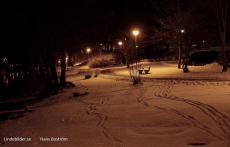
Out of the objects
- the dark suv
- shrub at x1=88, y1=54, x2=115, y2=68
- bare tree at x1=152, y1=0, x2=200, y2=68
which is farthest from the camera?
shrub at x1=88, y1=54, x2=115, y2=68

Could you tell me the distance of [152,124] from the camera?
6.37 m

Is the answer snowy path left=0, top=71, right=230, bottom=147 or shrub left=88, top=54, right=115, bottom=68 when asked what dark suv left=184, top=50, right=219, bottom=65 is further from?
snowy path left=0, top=71, right=230, bottom=147

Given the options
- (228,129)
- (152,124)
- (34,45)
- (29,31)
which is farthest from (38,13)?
(228,129)

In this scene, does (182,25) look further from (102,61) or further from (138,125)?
(102,61)

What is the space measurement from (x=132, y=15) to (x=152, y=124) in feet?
117

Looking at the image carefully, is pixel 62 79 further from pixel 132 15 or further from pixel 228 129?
pixel 132 15

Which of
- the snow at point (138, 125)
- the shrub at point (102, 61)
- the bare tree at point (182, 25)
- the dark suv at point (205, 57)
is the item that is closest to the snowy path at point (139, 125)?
the snow at point (138, 125)

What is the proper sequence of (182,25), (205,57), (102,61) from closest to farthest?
1. (182,25)
2. (205,57)
3. (102,61)

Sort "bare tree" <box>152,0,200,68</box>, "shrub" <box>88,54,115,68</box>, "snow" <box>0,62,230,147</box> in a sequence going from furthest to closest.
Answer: "shrub" <box>88,54,115,68</box> → "bare tree" <box>152,0,200,68</box> → "snow" <box>0,62,230,147</box>


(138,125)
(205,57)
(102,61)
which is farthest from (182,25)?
(102,61)

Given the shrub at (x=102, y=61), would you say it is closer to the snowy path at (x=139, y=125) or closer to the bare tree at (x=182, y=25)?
the bare tree at (x=182, y=25)

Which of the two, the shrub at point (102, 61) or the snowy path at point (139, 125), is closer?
the snowy path at point (139, 125)

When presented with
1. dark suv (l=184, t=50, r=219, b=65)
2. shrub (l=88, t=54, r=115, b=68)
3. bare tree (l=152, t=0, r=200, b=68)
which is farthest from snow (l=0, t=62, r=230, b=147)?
shrub (l=88, t=54, r=115, b=68)

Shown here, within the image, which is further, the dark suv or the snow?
the dark suv
